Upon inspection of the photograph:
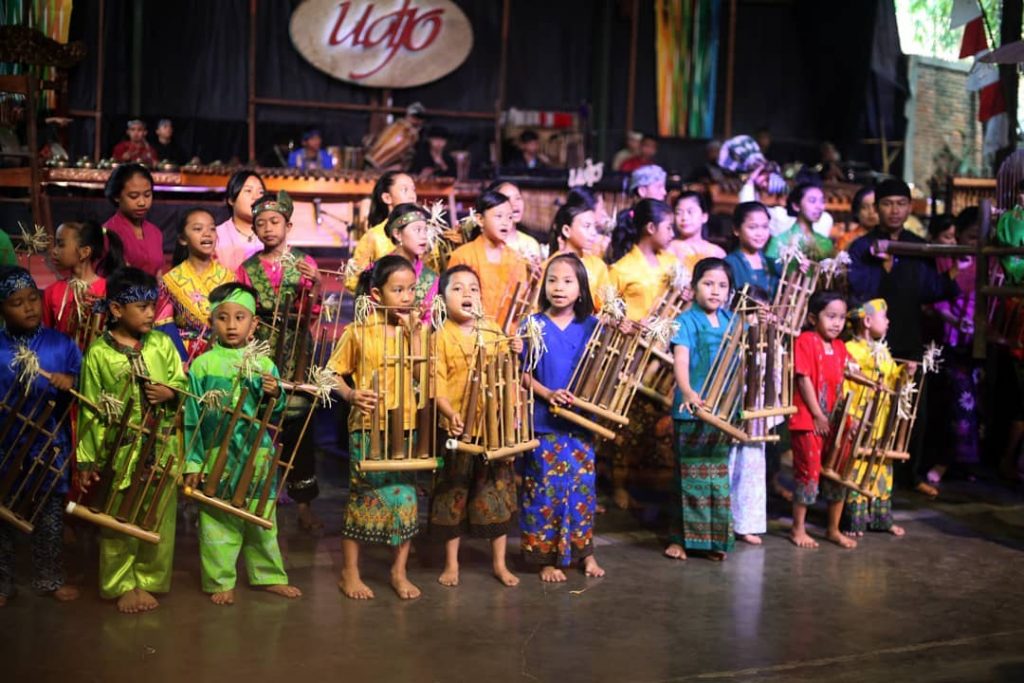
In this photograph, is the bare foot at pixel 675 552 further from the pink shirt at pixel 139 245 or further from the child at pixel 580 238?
the pink shirt at pixel 139 245

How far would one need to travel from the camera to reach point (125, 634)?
4.60 meters

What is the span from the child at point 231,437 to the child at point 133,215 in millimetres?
1028

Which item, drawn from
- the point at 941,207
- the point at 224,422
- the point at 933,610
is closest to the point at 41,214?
the point at 224,422

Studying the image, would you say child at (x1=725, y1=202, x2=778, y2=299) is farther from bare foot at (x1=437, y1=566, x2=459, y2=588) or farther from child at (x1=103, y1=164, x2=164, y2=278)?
child at (x1=103, y1=164, x2=164, y2=278)

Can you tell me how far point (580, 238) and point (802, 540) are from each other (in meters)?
1.83

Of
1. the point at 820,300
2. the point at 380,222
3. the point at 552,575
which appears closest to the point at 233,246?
the point at 380,222

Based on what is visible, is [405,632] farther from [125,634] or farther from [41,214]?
[41,214]

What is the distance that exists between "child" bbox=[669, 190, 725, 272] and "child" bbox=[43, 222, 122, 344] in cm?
298

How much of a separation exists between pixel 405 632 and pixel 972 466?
4.72m

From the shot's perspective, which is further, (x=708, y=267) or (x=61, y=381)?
(x=708, y=267)

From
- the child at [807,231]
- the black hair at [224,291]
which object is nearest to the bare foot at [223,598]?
the black hair at [224,291]

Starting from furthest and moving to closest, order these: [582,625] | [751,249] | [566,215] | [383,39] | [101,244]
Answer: [383,39] < [751,249] < [566,215] < [101,244] < [582,625]

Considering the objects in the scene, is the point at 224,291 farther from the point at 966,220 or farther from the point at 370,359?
the point at 966,220

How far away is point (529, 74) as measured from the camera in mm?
13977
